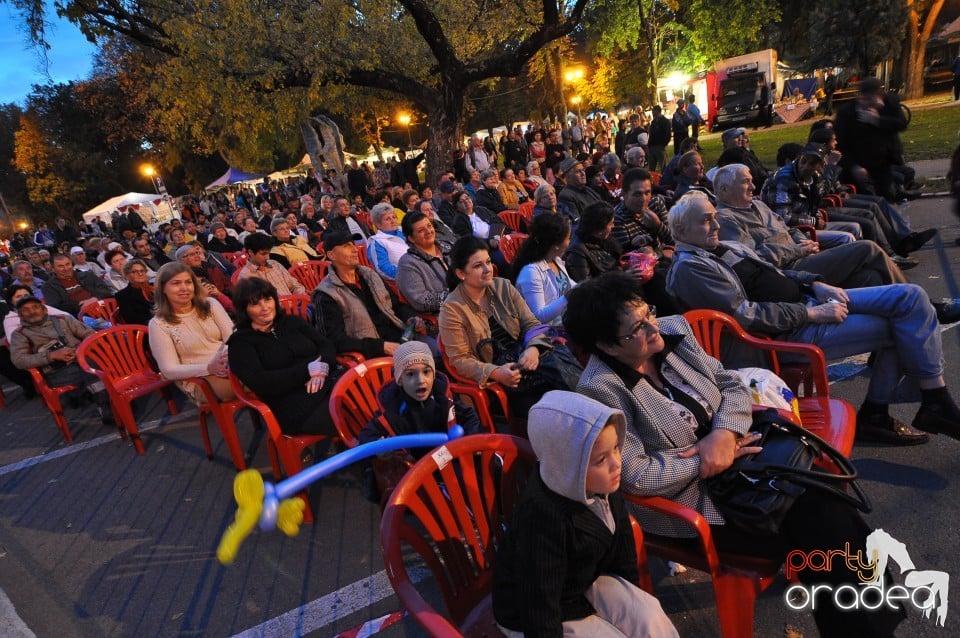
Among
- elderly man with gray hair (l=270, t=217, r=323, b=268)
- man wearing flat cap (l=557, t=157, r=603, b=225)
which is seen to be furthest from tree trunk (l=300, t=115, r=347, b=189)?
man wearing flat cap (l=557, t=157, r=603, b=225)

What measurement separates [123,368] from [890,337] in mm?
5944

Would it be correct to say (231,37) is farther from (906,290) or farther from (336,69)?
(906,290)

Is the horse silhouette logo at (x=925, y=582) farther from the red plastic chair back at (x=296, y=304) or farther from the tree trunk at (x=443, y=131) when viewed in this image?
the tree trunk at (x=443, y=131)

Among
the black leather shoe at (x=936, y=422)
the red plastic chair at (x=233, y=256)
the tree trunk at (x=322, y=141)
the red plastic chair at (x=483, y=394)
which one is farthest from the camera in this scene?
the tree trunk at (x=322, y=141)

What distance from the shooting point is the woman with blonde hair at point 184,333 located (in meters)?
3.95

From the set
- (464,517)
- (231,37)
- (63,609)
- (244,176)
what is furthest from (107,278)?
(244,176)

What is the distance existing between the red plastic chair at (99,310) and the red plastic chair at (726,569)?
6834 millimetres

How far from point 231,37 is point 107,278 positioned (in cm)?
585

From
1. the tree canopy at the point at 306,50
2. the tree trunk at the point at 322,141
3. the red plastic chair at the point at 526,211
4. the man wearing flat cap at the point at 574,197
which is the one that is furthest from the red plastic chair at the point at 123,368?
the tree trunk at the point at 322,141

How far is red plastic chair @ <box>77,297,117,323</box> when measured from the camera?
6.50 meters

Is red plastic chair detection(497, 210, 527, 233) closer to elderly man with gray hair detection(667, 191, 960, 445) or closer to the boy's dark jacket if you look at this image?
elderly man with gray hair detection(667, 191, 960, 445)

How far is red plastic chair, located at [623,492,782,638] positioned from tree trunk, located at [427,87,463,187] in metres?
12.2

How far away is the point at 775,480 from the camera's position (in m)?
1.82

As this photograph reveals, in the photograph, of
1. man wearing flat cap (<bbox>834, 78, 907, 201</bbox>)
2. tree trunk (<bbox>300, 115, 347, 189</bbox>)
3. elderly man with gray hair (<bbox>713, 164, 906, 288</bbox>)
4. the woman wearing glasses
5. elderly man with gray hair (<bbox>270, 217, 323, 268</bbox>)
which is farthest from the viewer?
tree trunk (<bbox>300, 115, 347, 189</bbox>)
